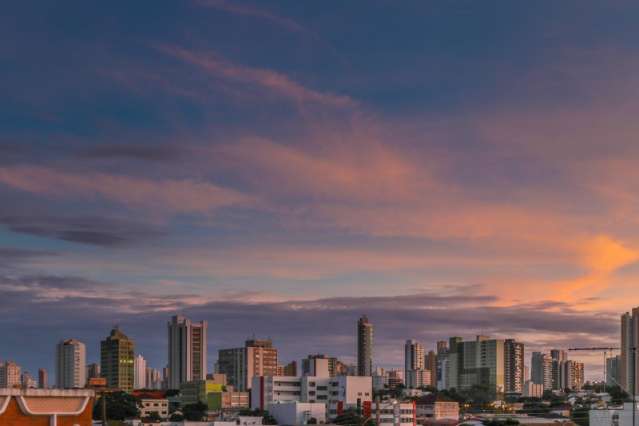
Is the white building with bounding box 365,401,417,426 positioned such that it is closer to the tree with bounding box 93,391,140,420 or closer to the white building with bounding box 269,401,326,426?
the white building with bounding box 269,401,326,426

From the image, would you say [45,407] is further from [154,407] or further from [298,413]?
[154,407]

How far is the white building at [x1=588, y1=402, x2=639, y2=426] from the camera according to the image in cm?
8394

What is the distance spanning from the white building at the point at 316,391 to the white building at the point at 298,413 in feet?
30.0

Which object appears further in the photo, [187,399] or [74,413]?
[187,399]

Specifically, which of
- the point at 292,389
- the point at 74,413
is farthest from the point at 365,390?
the point at 74,413

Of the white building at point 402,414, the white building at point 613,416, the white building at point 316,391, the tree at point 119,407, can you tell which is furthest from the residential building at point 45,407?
the white building at point 316,391

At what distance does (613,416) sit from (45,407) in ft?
252

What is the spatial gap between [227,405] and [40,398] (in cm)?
17507

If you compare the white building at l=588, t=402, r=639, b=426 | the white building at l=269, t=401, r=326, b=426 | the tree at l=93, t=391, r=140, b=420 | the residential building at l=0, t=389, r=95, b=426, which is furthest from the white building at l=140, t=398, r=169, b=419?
the residential building at l=0, t=389, r=95, b=426

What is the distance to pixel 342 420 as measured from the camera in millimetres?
141750

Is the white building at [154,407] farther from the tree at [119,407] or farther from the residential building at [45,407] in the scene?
the residential building at [45,407]

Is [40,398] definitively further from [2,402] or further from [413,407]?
[413,407]

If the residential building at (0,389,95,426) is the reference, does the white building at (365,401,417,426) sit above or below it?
below

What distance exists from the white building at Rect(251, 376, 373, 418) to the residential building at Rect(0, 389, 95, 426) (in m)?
135
